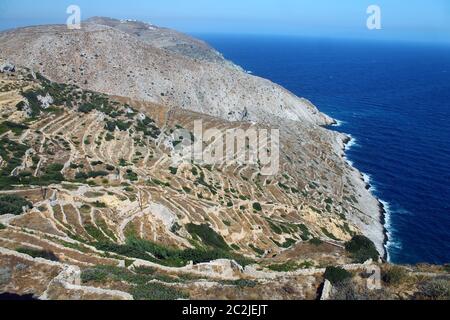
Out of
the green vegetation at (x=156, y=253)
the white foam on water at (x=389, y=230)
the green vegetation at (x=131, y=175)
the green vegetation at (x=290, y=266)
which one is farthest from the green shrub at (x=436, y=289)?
the white foam on water at (x=389, y=230)

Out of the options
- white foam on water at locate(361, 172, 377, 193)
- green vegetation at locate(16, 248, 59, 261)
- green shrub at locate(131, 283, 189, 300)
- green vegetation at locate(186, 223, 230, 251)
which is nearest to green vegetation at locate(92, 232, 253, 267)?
green vegetation at locate(16, 248, 59, 261)

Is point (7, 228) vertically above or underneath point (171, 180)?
above

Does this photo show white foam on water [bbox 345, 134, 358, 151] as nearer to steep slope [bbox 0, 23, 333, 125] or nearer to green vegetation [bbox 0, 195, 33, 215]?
steep slope [bbox 0, 23, 333, 125]

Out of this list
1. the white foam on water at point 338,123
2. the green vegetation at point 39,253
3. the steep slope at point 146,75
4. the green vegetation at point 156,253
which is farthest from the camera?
the white foam on water at point 338,123

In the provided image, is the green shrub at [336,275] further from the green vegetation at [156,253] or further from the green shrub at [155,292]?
the green vegetation at [156,253]
